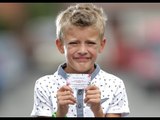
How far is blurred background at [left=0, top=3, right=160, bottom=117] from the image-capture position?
16.3 metres

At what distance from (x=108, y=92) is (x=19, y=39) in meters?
26.1

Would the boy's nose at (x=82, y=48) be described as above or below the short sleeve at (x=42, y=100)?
above

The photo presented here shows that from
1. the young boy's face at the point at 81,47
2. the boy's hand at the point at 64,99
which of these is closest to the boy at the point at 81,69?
the young boy's face at the point at 81,47

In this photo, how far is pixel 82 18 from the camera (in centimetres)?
454

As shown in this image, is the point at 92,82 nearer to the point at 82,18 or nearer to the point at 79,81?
the point at 79,81

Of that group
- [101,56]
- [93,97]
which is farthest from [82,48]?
[101,56]

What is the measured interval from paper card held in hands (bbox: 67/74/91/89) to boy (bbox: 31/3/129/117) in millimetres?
77

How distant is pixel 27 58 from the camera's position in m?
24.7

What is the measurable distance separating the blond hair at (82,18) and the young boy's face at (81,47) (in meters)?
0.03

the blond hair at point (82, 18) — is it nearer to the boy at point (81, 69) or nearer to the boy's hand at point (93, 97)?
the boy at point (81, 69)

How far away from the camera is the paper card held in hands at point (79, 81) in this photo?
430 centimetres

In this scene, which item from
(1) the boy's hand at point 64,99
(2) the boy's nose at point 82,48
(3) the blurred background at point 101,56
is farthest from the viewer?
(3) the blurred background at point 101,56

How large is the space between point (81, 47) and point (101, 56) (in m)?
18.1

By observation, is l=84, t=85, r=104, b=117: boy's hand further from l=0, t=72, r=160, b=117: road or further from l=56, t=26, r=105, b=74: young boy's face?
l=0, t=72, r=160, b=117: road
